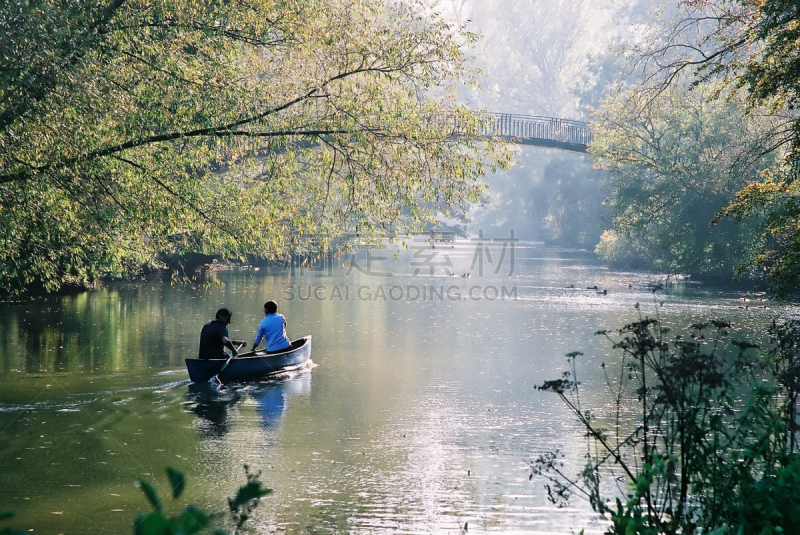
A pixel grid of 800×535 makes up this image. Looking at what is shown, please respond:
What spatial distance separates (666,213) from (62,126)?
26856 millimetres

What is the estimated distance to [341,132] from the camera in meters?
11.8

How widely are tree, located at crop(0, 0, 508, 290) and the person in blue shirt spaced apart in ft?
5.66

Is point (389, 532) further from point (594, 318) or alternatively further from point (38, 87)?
point (594, 318)

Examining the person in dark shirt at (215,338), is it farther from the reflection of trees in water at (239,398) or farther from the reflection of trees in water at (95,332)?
the reflection of trees in water at (95,332)

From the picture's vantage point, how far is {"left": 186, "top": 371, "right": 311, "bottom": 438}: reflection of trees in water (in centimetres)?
1072

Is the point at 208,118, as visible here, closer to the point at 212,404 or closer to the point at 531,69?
the point at 212,404

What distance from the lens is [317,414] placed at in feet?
37.5

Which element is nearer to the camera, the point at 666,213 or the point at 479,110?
the point at 479,110

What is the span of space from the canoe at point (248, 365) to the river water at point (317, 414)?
0.31 metres

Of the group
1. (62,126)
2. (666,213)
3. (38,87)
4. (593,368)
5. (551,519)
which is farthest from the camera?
(666,213)

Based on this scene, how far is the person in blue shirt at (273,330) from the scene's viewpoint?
1406 cm

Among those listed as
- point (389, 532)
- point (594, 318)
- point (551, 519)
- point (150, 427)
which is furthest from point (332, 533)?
point (594, 318)

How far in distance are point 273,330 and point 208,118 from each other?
15.1ft

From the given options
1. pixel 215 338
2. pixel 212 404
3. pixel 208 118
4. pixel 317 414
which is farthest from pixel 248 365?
pixel 208 118
